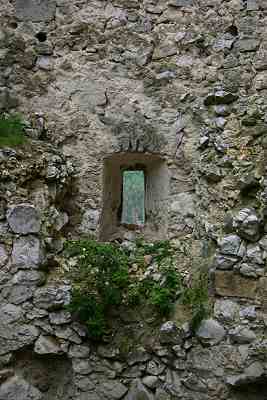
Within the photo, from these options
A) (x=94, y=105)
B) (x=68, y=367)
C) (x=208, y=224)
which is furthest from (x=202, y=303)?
(x=94, y=105)

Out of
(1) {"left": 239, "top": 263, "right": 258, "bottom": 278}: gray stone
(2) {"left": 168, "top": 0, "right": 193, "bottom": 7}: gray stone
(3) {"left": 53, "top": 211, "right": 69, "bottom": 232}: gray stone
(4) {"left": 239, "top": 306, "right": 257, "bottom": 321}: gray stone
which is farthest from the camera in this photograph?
(2) {"left": 168, "top": 0, "right": 193, "bottom": 7}: gray stone

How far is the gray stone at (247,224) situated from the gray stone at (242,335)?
2.29 feet

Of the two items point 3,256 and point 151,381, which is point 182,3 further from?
point 151,381

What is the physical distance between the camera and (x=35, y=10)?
→ 16.4ft

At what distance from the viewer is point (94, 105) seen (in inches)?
188

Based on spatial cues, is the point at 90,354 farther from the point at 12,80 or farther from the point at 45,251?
the point at 12,80

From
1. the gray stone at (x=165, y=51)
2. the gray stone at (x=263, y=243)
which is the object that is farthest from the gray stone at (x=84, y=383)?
the gray stone at (x=165, y=51)

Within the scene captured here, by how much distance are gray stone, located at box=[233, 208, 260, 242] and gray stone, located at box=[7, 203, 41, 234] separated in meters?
1.68

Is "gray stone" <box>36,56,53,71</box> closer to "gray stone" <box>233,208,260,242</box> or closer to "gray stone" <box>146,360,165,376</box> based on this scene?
"gray stone" <box>233,208,260,242</box>

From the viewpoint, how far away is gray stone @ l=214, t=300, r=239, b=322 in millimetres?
3477

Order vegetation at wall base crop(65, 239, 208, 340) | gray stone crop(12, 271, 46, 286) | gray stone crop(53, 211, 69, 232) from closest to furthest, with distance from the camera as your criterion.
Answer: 1. vegetation at wall base crop(65, 239, 208, 340)
2. gray stone crop(12, 271, 46, 286)
3. gray stone crop(53, 211, 69, 232)

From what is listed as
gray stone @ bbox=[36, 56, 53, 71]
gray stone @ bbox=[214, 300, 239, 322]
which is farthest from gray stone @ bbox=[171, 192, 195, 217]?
gray stone @ bbox=[36, 56, 53, 71]

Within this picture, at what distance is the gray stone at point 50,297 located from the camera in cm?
368

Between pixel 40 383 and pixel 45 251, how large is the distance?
107 centimetres
